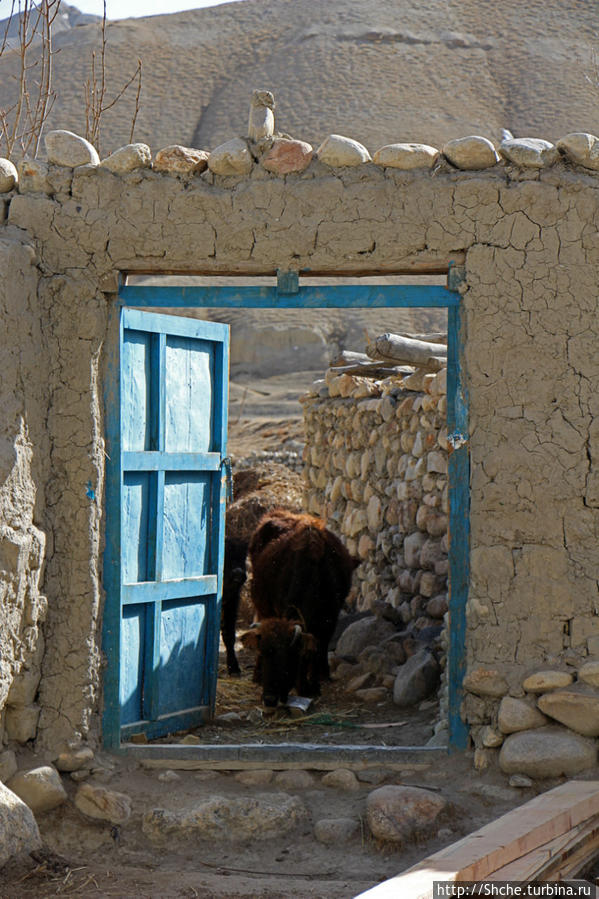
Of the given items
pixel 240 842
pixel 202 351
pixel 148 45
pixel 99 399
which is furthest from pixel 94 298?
pixel 148 45

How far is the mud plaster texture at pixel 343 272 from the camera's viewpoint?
473cm

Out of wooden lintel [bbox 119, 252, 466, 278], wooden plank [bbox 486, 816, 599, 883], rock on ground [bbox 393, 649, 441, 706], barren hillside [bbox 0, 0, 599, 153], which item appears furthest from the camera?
barren hillside [bbox 0, 0, 599, 153]

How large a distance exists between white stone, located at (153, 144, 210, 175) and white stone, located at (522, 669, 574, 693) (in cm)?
280

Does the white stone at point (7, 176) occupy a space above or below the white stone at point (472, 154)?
below

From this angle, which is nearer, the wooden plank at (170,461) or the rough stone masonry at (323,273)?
the rough stone masonry at (323,273)

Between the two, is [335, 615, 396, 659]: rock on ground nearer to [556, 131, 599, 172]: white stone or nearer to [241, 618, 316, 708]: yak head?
[241, 618, 316, 708]: yak head

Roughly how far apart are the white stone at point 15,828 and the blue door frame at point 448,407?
2.63 feet

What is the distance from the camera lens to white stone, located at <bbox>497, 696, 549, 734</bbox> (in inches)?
183

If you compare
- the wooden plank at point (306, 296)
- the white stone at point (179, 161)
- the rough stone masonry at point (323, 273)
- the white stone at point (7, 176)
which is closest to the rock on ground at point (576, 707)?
the rough stone masonry at point (323, 273)

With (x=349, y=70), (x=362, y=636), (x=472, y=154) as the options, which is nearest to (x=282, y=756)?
(x=362, y=636)

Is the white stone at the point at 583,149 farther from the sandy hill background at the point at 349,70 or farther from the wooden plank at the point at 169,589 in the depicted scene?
the sandy hill background at the point at 349,70

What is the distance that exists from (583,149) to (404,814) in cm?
302

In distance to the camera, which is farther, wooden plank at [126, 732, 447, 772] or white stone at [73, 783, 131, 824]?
wooden plank at [126, 732, 447, 772]

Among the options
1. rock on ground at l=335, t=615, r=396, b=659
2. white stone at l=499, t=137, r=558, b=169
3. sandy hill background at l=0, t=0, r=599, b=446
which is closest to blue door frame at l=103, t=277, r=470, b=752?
white stone at l=499, t=137, r=558, b=169
